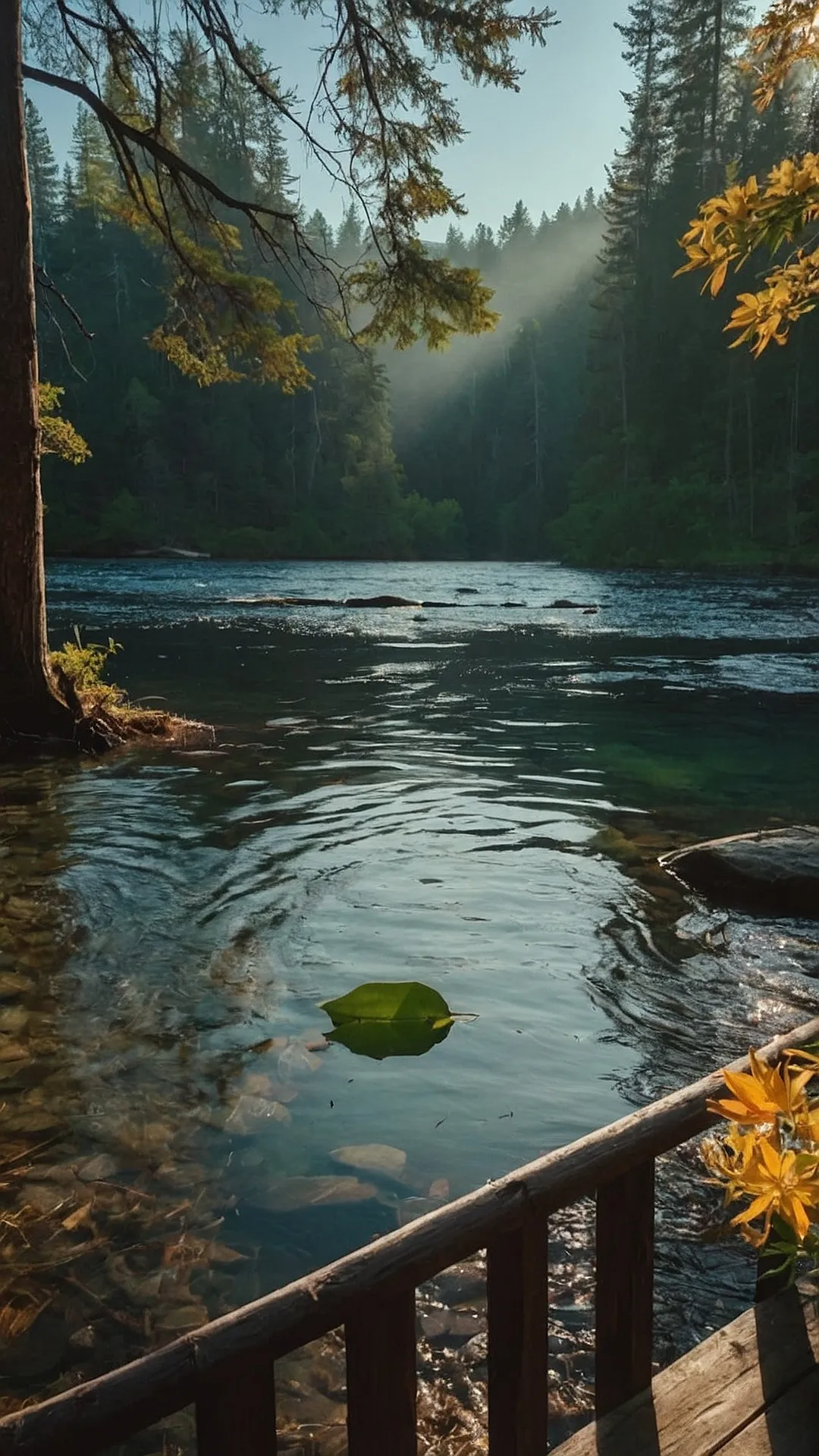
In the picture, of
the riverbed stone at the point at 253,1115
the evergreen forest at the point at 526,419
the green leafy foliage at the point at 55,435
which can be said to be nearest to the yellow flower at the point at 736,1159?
the riverbed stone at the point at 253,1115

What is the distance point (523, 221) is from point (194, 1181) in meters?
138

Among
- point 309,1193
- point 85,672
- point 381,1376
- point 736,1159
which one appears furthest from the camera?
point 85,672

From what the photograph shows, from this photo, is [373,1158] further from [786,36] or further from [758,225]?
[786,36]

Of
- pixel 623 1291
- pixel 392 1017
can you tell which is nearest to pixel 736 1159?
pixel 623 1291

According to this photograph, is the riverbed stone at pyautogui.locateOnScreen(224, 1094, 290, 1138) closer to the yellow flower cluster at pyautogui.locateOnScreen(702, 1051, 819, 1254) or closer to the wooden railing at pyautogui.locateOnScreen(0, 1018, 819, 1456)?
the wooden railing at pyautogui.locateOnScreen(0, 1018, 819, 1456)

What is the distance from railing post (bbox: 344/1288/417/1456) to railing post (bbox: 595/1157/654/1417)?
0.49 m

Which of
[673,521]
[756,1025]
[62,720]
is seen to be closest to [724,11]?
[673,521]

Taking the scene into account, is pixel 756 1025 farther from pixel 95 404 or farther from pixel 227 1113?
pixel 95 404

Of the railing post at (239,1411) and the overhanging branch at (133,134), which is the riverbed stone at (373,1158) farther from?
the overhanging branch at (133,134)

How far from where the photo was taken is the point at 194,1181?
3086mm

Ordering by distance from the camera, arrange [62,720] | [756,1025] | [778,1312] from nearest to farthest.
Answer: [778,1312] → [756,1025] → [62,720]

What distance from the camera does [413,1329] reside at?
5.32ft

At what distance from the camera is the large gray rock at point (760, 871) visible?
572 centimetres

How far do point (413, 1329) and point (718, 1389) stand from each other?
0.72 metres
